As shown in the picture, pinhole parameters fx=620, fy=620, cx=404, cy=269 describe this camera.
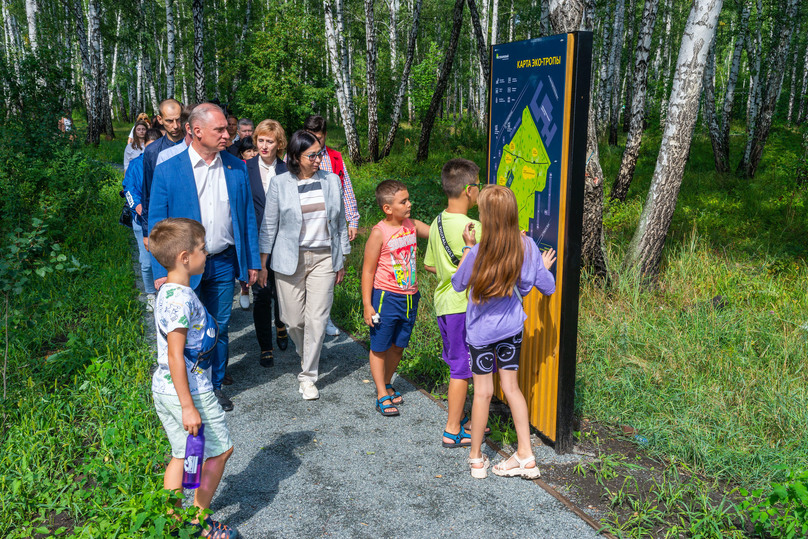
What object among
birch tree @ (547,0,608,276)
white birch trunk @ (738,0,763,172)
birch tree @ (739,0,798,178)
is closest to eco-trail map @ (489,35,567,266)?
birch tree @ (547,0,608,276)

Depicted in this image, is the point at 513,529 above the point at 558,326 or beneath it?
beneath

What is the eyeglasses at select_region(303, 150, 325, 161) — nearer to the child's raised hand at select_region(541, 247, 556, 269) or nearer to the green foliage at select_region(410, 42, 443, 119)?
the child's raised hand at select_region(541, 247, 556, 269)

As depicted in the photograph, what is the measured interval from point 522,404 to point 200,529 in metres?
1.96

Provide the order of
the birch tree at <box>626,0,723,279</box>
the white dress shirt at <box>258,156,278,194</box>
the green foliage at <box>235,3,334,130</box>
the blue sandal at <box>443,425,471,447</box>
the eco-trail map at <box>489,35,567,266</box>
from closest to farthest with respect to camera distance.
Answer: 1. the eco-trail map at <box>489,35,567,266</box>
2. the blue sandal at <box>443,425,471,447</box>
3. the white dress shirt at <box>258,156,278,194</box>
4. the birch tree at <box>626,0,723,279</box>
5. the green foliage at <box>235,3,334,130</box>

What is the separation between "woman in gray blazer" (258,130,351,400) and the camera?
4.95 meters

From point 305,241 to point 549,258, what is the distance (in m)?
2.09

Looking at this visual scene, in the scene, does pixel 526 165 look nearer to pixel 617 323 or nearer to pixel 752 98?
pixel 617 323

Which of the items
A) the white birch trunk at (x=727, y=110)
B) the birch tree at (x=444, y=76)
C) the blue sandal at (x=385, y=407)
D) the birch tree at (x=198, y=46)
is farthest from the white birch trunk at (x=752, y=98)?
the birch tree at (x=198, y=46)

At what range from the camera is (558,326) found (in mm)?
3893

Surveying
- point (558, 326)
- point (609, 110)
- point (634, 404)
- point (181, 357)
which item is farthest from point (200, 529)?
point (609, 110)

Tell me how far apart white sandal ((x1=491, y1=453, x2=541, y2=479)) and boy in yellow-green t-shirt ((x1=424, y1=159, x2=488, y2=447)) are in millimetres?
442

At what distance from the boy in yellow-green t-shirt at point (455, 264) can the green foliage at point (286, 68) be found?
1748 cm

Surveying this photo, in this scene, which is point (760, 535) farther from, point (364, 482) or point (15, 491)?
point (15, 491)

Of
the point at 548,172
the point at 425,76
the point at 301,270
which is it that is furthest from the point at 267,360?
the point at 425,76
